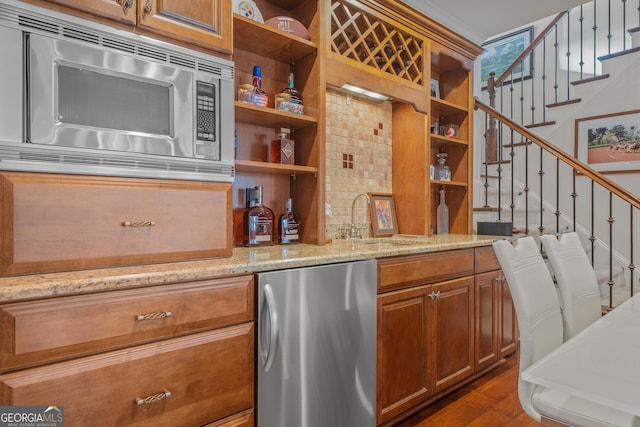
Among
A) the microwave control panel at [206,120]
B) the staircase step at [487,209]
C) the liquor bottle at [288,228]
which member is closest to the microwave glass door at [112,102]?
the microwave control panel at [206,120]

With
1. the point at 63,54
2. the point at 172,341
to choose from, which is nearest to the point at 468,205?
the point at 172,341

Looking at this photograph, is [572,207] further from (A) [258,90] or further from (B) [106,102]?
(B) [106,102]

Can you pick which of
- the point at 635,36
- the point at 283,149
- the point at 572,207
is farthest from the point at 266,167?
the point at 635,36

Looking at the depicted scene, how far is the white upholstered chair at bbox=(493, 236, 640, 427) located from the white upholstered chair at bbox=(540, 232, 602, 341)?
0.15 meters

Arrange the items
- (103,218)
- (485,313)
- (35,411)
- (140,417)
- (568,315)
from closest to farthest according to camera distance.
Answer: (35,411) < (140,417) < (103,218) < (568,315) < (485,313)

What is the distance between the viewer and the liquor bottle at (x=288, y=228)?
2070mm

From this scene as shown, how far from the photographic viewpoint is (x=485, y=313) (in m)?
2.45

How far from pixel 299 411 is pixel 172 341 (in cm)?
61

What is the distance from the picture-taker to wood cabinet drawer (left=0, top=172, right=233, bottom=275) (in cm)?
111

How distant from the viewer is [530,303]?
1311 mm

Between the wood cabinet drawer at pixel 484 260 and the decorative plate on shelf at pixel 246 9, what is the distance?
1888 mm

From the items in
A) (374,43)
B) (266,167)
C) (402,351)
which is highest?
(374,43)

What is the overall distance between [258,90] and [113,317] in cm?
131

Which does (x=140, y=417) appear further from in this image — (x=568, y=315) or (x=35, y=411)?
(x=568, y=315)
